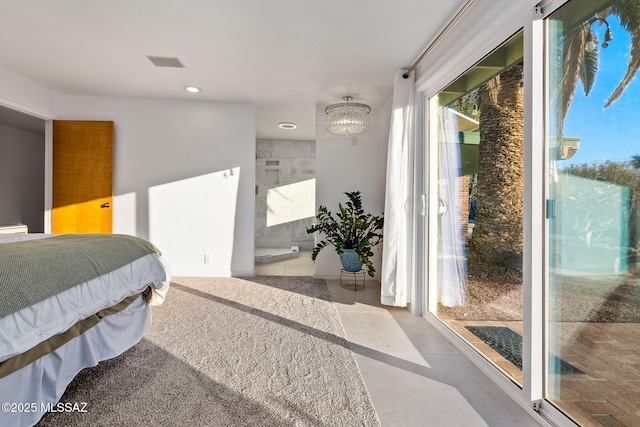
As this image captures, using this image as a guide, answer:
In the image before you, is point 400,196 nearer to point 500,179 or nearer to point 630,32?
point 500,179

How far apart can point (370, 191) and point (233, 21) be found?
2559 millimetres

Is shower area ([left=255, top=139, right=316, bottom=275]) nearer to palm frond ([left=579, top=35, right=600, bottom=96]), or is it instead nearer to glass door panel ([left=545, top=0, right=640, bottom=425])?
glass door panel ([left=545, top=0, right=640, bottom=425])

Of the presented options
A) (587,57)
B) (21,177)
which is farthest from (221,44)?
(21,177)

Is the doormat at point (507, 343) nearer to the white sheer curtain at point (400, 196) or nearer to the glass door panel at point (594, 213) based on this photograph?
the glass door panel at point (594, 213)

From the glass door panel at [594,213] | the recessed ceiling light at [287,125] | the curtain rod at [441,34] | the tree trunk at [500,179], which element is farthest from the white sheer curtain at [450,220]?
the recessed ceiling light at [287,125]

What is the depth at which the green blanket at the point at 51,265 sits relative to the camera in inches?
47.2

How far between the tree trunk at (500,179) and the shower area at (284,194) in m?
4.55

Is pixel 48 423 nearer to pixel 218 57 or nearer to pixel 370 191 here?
pixel 218 57

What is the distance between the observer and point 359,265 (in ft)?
12.2

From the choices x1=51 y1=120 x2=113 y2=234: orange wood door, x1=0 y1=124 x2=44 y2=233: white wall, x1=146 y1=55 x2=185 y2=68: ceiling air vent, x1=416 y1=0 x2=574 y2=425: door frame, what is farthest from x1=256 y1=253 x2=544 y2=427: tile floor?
x1=0 y1=124 x2=44 y2=233: white wall

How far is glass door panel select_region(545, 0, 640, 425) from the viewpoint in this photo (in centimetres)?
116

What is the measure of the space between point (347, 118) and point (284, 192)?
308 cm

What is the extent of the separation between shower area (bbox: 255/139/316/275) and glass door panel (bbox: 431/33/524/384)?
13.3 ft

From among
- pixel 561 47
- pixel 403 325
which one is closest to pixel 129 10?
pixel 561 47
